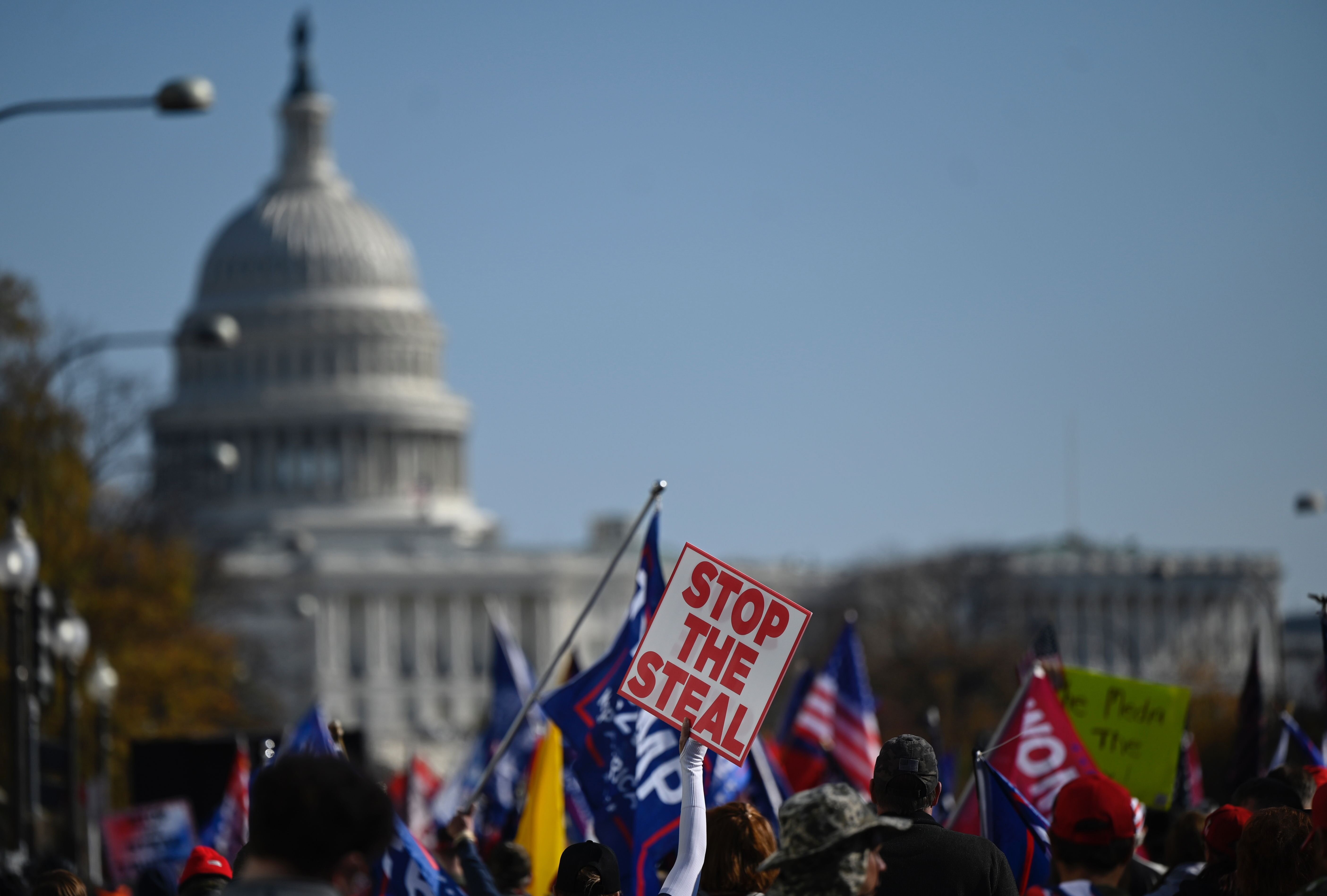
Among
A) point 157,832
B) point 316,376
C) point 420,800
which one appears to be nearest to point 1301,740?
point 157,832

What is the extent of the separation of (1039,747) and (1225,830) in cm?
336

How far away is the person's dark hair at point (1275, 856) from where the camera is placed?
9.17 meters

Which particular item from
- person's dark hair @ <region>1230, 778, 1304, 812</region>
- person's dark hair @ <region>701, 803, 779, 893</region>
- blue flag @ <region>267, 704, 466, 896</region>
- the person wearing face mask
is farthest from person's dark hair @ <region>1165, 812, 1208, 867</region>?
the person wearing face mask

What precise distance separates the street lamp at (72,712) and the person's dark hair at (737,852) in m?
17.6

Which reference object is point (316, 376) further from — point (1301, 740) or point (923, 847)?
point (923, 847)

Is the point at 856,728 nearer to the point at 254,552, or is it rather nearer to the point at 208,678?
the point at 208,678

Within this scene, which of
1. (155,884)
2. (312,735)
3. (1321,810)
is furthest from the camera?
(312,735)

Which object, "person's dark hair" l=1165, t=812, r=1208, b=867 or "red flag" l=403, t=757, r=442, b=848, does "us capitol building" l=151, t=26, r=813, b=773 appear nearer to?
"red flag" l=403, t=757, r=442, b=848

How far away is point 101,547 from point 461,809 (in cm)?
3888

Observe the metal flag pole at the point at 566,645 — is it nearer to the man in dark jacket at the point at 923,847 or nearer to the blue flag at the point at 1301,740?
the man in dark jacket at the point at 923,847

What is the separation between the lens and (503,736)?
22.5 meters

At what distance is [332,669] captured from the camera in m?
151

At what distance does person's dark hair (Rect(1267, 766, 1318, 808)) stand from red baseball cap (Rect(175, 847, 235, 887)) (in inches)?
180

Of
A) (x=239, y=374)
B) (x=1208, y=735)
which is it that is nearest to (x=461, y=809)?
(x=1208, y=735)
